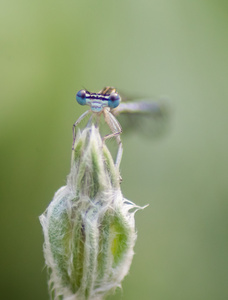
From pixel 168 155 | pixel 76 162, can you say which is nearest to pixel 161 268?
pixel 168 155

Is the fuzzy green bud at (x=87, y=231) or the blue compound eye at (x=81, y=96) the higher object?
the blue compound eye at (x=81, y=96)

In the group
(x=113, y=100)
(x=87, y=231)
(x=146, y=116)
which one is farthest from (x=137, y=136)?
(x=87, y=231)

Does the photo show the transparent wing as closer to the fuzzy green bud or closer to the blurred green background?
the blurred green background

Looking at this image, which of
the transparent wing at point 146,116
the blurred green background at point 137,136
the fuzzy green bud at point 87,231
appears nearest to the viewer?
the fuzzy green bud at point 87,231

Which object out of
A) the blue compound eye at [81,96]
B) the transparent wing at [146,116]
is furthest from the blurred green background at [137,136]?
the blue compound eye at [81,96]

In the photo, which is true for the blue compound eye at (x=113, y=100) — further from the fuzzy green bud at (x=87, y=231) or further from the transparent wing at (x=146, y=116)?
the fuzzy green bud at (x=87, y=231)

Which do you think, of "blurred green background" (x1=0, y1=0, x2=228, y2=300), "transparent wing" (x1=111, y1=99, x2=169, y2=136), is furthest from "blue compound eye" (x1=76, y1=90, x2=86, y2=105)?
"blurred green background" (x1=0, y1=0, x2=228, y2=300)

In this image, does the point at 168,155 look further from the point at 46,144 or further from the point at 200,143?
the point at 46,144
